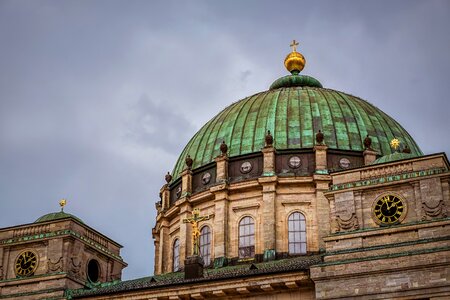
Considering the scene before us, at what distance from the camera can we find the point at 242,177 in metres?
59.7

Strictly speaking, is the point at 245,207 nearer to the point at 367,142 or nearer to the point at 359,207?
the point at 367,142

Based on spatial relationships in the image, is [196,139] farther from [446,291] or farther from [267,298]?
[446,291]

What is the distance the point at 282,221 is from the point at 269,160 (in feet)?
14.3

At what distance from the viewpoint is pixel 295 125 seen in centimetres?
6138

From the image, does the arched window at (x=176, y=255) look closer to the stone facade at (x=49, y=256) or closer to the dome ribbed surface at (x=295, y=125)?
the dome ribbed surface at (x=295, y=125)

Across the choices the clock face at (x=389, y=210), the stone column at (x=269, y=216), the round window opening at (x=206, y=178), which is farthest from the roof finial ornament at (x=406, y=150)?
the clock face at (x=389, y=210)

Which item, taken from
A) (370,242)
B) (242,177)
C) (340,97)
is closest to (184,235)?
(242,177)

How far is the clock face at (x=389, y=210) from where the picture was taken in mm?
43938

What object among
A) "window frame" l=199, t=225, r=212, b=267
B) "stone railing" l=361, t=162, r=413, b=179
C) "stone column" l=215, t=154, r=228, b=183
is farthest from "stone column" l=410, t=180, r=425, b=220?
"window frame" l=199, t=225, r=212, b=267

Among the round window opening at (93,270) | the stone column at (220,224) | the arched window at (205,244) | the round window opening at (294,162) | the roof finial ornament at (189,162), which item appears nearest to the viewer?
the round window opening at (93,270)

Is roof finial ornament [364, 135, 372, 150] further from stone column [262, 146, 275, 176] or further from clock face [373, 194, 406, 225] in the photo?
clock face [373, 194, 406, 225]

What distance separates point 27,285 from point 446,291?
83.5ft

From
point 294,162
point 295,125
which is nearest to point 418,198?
point 294,162

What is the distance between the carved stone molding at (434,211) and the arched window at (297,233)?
14.6m
